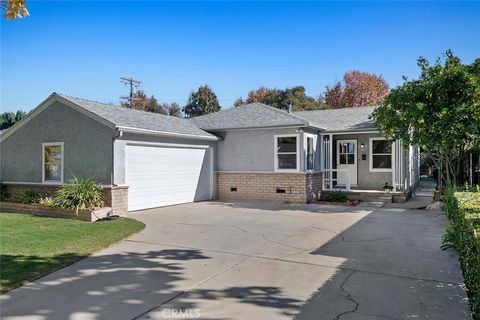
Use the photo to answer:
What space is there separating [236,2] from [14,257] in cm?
1044

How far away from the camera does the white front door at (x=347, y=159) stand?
17.7 meters

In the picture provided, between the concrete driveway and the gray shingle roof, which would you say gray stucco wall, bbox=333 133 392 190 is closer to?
the gray shingle roof

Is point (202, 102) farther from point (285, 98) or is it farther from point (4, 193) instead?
point (4, 193)

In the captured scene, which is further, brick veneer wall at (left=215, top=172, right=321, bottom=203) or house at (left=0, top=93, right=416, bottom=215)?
brick veneer wall at (left=215, top=172, right=321, bottom=203)

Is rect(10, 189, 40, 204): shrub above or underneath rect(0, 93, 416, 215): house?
underneath

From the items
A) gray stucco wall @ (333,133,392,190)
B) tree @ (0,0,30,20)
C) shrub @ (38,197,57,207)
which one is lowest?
shrub @ (38,197,57,207)

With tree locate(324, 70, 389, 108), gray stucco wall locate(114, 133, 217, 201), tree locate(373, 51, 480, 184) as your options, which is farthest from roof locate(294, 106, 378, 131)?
tree locate(324, 70, 389, 108)

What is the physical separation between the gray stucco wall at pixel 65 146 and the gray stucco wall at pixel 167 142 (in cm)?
26

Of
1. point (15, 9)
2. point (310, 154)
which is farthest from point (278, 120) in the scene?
point (15, 9)

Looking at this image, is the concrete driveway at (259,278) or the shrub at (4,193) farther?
the shrub at (4,193)

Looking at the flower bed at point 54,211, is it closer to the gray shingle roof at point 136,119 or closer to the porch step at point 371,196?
the gray shingle roof at point 136,119

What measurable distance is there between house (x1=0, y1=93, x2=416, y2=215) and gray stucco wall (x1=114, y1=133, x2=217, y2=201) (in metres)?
0.03

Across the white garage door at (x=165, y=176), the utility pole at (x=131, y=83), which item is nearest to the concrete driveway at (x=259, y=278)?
the white garage door at (x=165, y=176)

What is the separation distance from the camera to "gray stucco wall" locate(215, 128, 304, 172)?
51.1 ft
